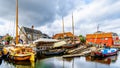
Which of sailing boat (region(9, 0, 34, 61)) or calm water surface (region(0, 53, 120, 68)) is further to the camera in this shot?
sailing boat (region(9, 0, 34, 61))

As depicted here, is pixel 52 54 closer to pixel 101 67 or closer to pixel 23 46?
pixel 23 46

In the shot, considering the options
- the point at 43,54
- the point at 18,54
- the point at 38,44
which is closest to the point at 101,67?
the point at 18,54

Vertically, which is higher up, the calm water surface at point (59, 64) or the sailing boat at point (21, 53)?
the sailing boat at point (21, 53)

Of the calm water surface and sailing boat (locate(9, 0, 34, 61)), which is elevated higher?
sailing boat (locate(9, 0, 34, 61))

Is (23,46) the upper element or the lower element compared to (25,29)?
lower

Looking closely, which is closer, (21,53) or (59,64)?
(59,64)

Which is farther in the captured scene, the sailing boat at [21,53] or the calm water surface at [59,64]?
the sailing boat at [21,53]

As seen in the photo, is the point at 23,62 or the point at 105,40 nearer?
the point at 23,62

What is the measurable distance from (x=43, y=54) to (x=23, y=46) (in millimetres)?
10192

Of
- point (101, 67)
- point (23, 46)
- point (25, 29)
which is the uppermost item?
point (25, 29)

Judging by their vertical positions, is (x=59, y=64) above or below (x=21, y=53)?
below

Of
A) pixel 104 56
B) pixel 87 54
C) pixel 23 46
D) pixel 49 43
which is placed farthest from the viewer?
pixel 49 43

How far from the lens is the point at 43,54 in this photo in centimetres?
4112

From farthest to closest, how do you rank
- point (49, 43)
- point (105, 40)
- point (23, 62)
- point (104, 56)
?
point (105, 40) < point (49, 43) < point (104, 56) < point (23, 62)
